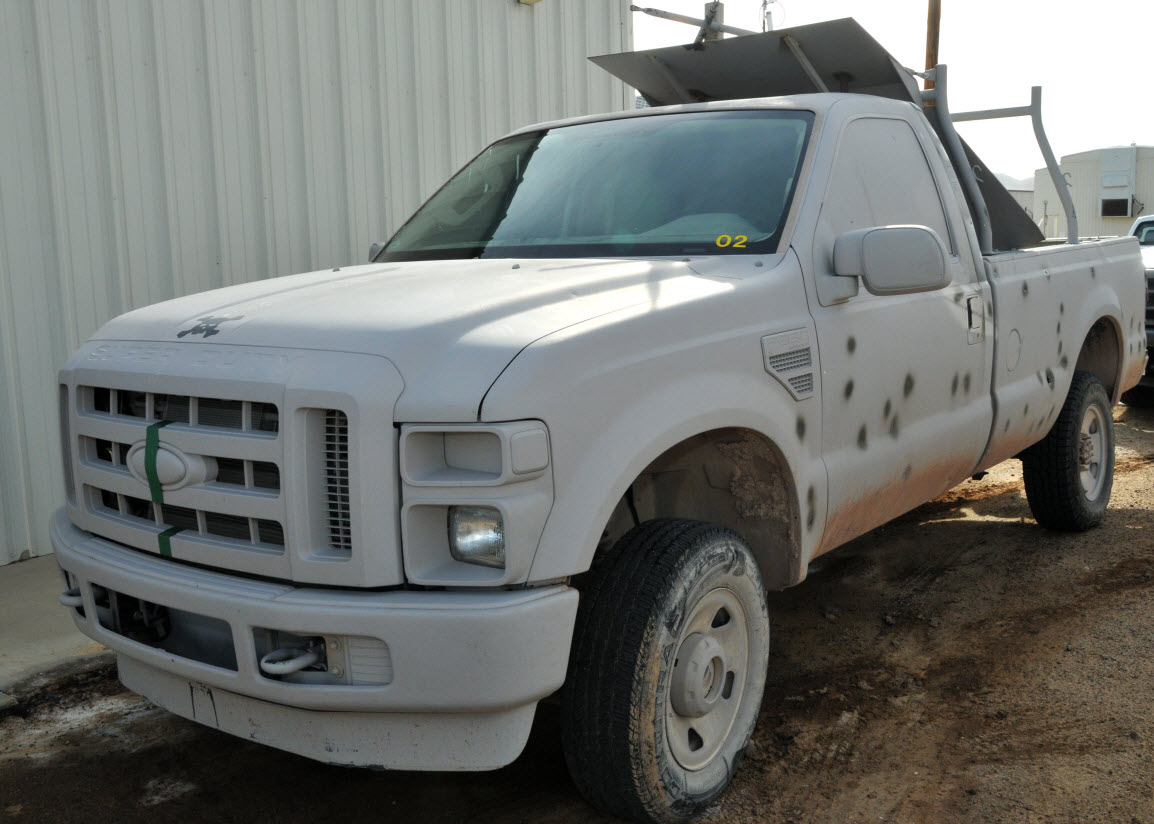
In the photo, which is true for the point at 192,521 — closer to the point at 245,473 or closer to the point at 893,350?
the point at 245,473

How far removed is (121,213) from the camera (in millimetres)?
5668

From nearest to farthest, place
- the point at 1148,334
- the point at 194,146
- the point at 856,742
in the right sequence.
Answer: the point at 856,742 → the point at 194,146 → the point at 1148,334

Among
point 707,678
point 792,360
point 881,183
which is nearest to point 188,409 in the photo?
point 707,678

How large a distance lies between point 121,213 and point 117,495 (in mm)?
3291

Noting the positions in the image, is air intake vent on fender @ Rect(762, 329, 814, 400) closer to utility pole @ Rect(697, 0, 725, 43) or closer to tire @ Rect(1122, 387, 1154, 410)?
utility pole @ Rect(697, 0, 725, 43)

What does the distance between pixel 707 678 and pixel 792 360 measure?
36.9 inches

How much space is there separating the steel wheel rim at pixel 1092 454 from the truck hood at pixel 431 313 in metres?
3.27

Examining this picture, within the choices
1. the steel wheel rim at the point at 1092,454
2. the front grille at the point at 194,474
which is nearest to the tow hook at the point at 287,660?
the front grille at the point at 194,474

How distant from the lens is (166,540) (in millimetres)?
2641

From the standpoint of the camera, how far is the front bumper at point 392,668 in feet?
7.56

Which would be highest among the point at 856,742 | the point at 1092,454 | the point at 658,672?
the point at 658,672

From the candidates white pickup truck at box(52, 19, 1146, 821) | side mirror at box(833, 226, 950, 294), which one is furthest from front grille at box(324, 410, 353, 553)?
side mirror at box(833, 226, 950, 294)

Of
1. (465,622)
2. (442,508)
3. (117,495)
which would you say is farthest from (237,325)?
(465,622)

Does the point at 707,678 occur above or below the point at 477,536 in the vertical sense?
below
